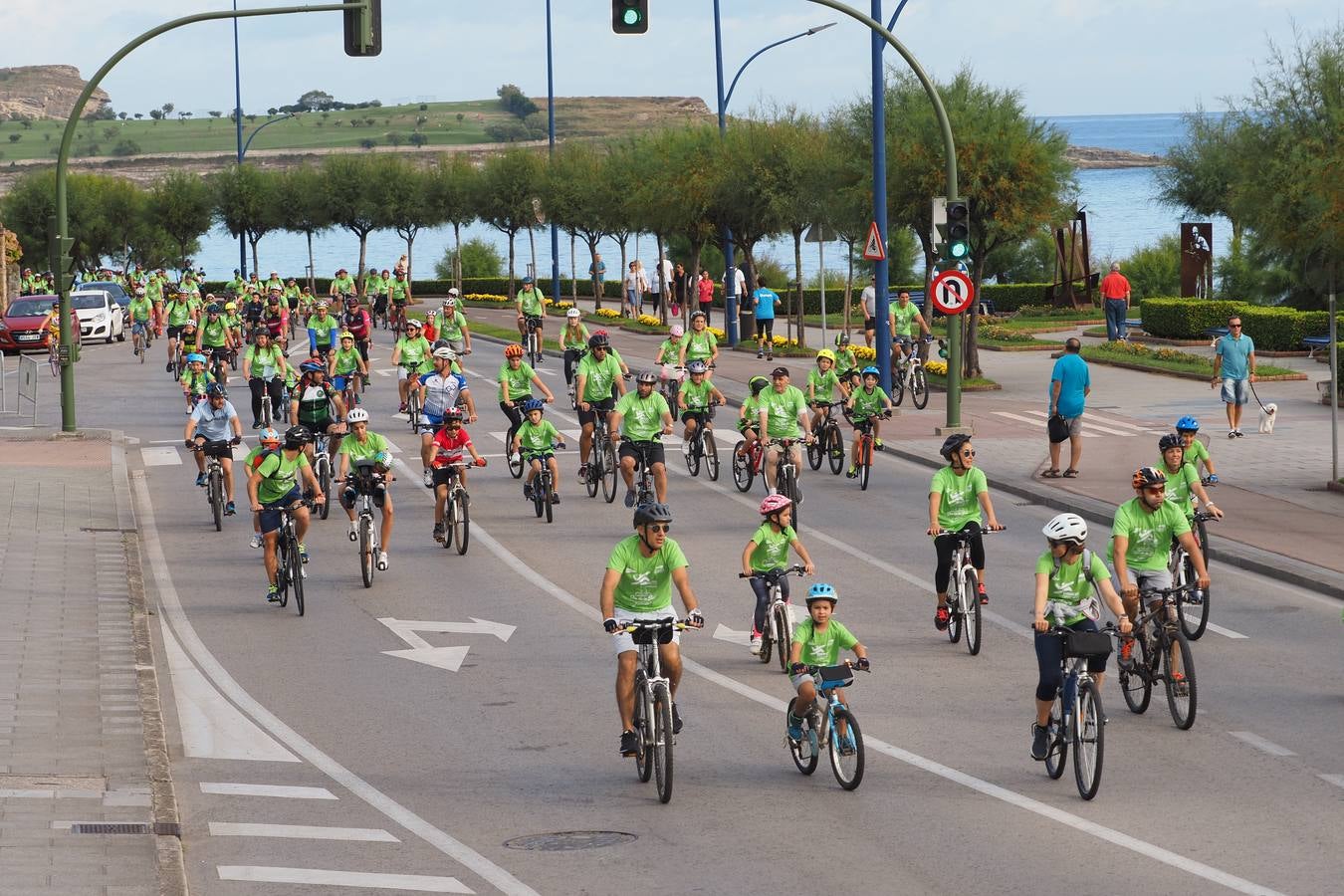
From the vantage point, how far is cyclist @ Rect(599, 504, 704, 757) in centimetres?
1169

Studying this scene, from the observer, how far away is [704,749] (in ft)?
41.2

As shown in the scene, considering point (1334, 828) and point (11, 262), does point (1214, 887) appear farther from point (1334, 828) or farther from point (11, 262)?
point (11, 262)

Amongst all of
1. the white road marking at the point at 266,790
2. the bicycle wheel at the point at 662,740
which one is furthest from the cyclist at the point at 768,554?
the white road marking at the point at 266,790

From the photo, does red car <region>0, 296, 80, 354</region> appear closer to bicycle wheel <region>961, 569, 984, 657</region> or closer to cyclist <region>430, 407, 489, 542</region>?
cyclist <region>430, 407, 489, 542</region>

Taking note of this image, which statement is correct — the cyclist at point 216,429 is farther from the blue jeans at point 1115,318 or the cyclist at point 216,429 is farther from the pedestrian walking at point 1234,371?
the blue jeans at point 1115,318

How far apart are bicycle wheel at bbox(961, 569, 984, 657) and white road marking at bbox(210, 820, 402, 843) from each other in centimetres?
591

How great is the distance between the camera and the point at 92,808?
35.4 feet

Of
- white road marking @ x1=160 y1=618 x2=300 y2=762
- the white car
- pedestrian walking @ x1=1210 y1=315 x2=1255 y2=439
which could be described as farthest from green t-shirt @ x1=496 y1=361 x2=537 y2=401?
the white car

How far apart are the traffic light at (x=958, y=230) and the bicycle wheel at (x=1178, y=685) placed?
606 inches

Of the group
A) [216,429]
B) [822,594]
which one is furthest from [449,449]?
[822,594]

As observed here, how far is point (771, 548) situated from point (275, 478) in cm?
538

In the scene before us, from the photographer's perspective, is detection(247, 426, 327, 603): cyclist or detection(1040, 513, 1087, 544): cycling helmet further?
detection(247, 426, 327, 603): cyclist

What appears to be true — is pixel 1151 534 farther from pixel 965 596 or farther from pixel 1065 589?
pixel 965 596

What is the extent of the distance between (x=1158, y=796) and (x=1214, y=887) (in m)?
1.79
